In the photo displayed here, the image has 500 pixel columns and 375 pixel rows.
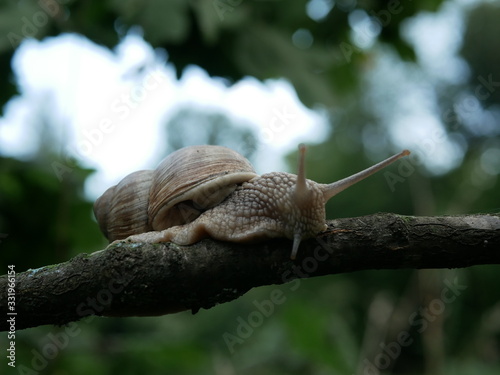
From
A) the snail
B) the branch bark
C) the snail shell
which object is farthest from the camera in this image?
the snail shell

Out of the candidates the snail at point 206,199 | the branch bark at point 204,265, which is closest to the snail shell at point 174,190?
the snail at point 206,199

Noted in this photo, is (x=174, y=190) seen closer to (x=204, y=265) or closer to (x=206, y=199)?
(x=206, y=199)

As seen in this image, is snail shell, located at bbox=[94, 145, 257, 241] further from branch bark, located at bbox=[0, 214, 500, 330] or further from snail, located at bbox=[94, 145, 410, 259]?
branch bark, located at bbox=[0, 214, 500, 330]

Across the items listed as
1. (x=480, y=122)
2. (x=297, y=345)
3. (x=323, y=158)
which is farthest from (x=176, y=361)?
(x=480, y=122)

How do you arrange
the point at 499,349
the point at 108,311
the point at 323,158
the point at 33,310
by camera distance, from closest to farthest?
the point at 33,310, the point at 108,311, the point at 499,349, the point at 323,158

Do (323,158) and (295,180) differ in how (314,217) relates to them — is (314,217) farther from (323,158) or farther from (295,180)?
(323,158)

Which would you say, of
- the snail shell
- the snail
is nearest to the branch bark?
the snail
